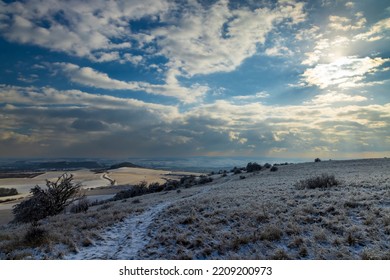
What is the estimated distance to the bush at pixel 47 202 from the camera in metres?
26.3

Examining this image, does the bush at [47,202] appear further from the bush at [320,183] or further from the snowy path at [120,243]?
the bush at [320,183]

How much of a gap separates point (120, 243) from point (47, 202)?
19.4m

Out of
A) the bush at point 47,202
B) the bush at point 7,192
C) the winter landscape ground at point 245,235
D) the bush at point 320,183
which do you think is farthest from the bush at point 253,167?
the bush at point 7,192

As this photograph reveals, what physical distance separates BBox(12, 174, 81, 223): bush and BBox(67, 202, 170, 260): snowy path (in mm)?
15521

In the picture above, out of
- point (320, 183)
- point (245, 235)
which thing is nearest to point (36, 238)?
point (245, 235)

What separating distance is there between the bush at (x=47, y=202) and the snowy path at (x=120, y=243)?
15521 millimetres

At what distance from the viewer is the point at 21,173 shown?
36.4m

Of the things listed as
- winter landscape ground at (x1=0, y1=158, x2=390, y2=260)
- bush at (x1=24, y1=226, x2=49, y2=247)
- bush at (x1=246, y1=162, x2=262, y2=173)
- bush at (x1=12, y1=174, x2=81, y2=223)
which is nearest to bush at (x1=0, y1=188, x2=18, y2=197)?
bush at (x1=12, y1=174, x2=81, y2=223)

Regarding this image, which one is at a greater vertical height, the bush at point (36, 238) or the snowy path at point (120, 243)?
the bush at point (36, 238)

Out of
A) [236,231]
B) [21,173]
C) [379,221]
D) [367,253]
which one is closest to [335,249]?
[367,253]

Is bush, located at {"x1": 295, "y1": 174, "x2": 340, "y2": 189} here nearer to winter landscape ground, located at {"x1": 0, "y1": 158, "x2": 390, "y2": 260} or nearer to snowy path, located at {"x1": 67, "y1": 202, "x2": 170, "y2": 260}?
winter landscape ground, located at {"x1": 0, "y1": 158, "x2": 390, "y2": 260}

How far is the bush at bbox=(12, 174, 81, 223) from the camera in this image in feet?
86.4
